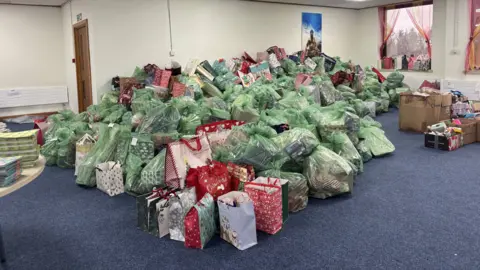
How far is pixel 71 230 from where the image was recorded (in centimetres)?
296

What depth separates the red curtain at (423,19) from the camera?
27.7ft

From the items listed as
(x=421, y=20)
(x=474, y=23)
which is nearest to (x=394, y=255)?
(x=474, y=23)

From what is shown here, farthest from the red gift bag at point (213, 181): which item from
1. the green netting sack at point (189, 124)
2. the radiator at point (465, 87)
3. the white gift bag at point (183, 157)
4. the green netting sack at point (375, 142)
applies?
the radiator at point (465, 87)

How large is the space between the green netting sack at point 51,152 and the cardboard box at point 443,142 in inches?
180

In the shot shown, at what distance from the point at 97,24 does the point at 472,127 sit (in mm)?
5368

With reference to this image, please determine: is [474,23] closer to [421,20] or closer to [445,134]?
[421,20]

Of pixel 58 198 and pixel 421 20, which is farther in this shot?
pixel 421 20

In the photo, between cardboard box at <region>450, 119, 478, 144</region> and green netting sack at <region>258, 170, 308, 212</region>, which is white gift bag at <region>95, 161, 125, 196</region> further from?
cardboard box at <region>450, 119, 478, 144</region>

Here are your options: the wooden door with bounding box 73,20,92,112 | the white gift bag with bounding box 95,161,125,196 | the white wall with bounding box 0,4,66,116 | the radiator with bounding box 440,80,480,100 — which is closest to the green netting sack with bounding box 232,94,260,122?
the white gift bag with bounding box 95,161,125,196

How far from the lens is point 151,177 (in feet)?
11.2

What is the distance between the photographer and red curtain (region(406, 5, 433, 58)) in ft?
27.7

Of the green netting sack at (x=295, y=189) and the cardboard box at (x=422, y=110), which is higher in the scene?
the cardboard box at (x=422, y=110)

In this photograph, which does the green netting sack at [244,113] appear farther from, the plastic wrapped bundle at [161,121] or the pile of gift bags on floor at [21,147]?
the pile of gift bags on floor at [21,147]

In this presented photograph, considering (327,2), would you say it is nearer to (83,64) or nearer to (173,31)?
(173,31)
